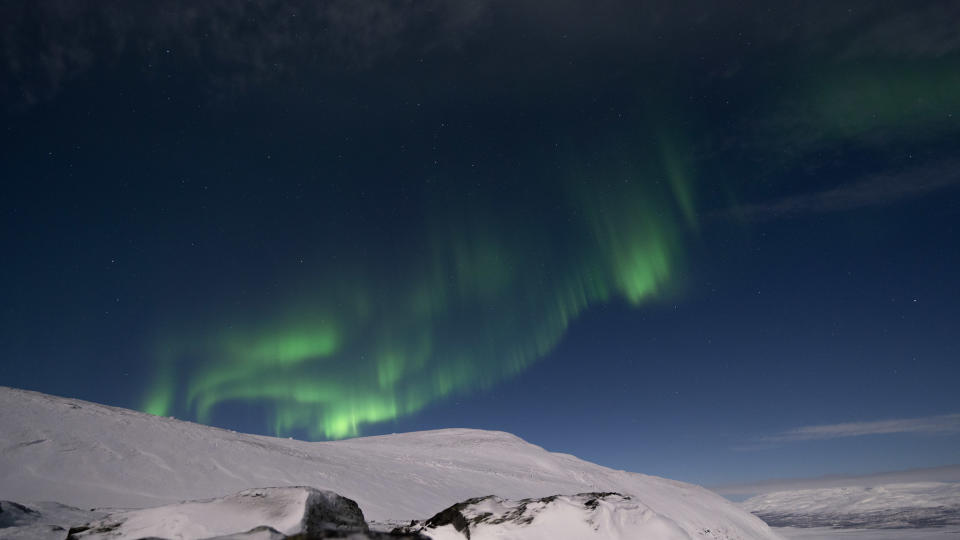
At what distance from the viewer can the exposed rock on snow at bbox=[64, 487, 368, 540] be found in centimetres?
484

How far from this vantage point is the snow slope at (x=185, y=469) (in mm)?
10852

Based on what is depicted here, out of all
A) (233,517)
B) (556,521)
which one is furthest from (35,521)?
(556,521)

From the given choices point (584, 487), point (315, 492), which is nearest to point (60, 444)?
point (315, 492)

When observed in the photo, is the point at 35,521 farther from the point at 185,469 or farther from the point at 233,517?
the point at 185,469

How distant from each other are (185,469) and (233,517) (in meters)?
10.3

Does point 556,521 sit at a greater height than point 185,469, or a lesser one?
lesser

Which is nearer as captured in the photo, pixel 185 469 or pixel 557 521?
pixel 557 521

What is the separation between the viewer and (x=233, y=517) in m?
5.15

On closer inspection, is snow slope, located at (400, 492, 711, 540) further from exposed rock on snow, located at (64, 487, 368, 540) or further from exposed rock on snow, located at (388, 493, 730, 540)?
exposed rock on snow, located at (64, 487, 368, 540)

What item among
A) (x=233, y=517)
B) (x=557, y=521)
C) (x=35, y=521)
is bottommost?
(x=557, y=521)

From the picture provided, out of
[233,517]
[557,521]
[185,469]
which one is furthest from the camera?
[185,469]

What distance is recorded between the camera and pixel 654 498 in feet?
94.0

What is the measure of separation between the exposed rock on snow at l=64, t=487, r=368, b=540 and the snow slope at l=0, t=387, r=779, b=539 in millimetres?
4570

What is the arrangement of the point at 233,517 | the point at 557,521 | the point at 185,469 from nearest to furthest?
the point at 233,517, the point at 557,521, the point at 185,469
